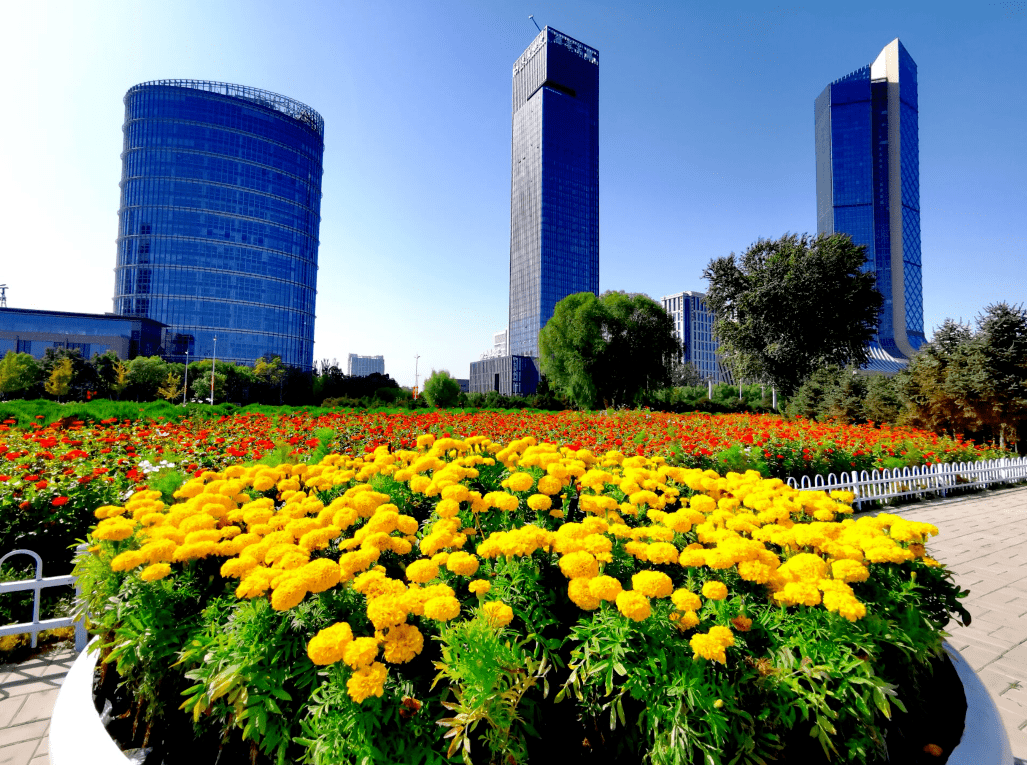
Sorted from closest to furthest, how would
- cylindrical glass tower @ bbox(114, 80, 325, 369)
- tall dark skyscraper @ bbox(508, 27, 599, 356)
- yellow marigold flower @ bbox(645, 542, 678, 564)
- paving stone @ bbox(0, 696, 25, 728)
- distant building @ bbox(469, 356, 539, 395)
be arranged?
1. yellow marigold flower @ bbox(645, 542, 678, 564)
2. paving stone @ bbox(0, 696, 25, 728)
3. cylindrical glass tower @ bbox(114, 80, 325, 369)
4. distant building @ bbox(469, 356, 539, 395)
5. tall dark skyscraper @ bbox(508, 27, 599, 356)

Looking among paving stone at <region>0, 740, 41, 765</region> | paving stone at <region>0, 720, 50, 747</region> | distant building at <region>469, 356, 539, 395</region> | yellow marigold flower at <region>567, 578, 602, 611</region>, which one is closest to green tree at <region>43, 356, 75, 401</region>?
paving stone at <region>0, 720, 50, 747</region>

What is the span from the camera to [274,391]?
220 feet

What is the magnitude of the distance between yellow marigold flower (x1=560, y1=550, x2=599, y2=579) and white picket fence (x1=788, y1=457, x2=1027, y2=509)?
7.43m

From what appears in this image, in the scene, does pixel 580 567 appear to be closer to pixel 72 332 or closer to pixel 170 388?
pixel 170 388

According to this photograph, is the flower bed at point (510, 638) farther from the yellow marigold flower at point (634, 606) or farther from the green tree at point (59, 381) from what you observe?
the green tree at point (59, 381)

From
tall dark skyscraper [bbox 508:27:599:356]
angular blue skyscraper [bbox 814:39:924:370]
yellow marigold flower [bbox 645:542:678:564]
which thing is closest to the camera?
yellow marigold flower [bbox 645:542:678:564]

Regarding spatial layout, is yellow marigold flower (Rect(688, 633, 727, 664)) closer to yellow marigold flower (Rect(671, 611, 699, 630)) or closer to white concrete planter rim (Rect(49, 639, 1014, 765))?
yellow marigold flower (Rect(671, 611, 699, 630))

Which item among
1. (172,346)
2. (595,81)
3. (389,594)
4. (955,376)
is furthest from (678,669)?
(595,81)

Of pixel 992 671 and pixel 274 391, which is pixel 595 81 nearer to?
pixel 274 391

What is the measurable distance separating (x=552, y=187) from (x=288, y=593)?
137 meters

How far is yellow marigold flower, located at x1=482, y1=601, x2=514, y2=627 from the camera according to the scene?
1874 mm

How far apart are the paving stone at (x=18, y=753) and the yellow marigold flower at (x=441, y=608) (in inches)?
112

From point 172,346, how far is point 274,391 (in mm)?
36621

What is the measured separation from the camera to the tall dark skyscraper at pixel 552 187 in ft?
413
